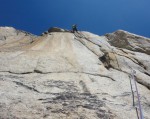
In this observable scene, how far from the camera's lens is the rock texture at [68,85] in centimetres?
865

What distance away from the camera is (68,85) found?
10.6 m

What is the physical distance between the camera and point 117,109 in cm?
936

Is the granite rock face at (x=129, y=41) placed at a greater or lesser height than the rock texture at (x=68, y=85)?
greater

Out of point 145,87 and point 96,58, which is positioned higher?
point 96,58

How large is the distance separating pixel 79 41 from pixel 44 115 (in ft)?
41.2

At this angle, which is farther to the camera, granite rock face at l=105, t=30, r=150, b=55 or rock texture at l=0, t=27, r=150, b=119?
granite rock face at l=105, t=30, r=150, b=55

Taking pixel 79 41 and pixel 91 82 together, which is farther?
pixel 79 41

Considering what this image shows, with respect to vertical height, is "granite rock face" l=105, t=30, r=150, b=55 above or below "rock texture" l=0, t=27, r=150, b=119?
above

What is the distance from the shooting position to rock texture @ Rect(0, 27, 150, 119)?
28.4 feet

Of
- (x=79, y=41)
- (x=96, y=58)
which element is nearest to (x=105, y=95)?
(x=96, y=58)

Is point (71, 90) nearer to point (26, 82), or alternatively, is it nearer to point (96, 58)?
point (26, 82)

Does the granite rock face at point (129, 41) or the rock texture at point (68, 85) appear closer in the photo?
the rock texture at point (68, 85)

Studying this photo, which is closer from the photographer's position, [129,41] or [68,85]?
[68,85]

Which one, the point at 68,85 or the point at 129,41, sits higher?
the point at 129,41
